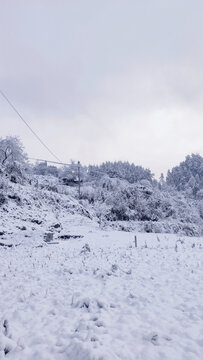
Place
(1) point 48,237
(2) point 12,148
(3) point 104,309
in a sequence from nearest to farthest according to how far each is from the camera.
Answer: (3) point 104,309 < (1) point 48,237 < (2) point 12,148

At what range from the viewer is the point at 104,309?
6746 mm

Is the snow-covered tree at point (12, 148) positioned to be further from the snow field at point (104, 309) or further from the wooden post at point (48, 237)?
the snow field at point (104, 309)

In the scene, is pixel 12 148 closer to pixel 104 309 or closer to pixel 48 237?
pixel 48 237

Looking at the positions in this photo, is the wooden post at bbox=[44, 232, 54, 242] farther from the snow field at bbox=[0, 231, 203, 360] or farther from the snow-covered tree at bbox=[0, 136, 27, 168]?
the snow-covered tree at bbox=[0, 136, 27, 168]

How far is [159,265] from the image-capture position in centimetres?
1090

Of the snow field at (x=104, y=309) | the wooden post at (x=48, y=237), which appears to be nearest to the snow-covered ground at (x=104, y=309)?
the snow field at (x=104, y=309)

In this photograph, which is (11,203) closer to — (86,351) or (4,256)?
(4,256)

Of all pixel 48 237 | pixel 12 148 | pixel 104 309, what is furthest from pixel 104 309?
pixel 12 148

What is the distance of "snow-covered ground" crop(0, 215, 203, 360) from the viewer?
195 inches

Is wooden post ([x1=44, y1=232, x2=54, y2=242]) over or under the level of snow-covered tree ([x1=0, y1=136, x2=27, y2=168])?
under

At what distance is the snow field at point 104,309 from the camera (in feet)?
16.2

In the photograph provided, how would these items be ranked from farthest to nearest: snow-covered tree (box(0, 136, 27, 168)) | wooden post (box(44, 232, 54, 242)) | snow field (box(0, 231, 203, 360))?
snow-covered tree (box(0, 136, 27, 168)) < wooden post (box(44, 232, 54, 242)) < snow field (box(0, 231, 203, 360))

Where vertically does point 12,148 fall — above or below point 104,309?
above

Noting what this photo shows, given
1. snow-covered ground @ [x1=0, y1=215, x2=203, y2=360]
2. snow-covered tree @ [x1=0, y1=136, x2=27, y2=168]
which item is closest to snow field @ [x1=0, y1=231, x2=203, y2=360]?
snow-covered ground @ [x1=0, y1=215, x2=203, y2=360]
